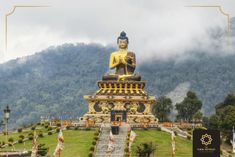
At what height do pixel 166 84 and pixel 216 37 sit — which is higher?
pixel 216 37

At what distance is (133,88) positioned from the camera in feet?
235

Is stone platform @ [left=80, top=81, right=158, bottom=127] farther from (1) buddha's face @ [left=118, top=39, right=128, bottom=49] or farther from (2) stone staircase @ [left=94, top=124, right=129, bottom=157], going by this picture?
(2) stone staircase @ [left=94, top=124, right=129, bottom=157]

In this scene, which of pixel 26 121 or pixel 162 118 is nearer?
pixel 162 118

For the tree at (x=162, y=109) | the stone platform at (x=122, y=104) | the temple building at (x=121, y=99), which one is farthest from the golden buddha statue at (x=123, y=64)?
the tree at (x=162, y=109)

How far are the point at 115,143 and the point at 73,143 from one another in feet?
11.6

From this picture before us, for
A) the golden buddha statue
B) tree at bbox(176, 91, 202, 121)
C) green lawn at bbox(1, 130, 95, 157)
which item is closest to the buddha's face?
the golden buddha statue

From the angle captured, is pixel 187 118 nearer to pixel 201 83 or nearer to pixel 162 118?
pixel 162 118

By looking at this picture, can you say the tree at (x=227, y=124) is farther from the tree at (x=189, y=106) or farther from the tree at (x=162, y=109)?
the tree at (x=162, y=109)

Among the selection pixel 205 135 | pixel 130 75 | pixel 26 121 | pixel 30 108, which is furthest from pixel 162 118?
pixel 30 108

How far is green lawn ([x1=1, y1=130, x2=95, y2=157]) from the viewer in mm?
51406

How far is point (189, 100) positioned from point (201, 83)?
8543 centimetres

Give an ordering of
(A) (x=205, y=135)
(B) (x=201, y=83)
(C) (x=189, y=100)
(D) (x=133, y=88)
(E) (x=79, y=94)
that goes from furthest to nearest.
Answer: (E) (x=79, y=94) → (B) (x=201, y=83) → (C) (x=189, y=100) → (D) (x=133, y=88) → (A) (x=205, y=135)

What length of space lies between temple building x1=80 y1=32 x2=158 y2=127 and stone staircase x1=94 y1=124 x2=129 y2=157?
190 inches

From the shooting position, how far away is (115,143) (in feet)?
182
